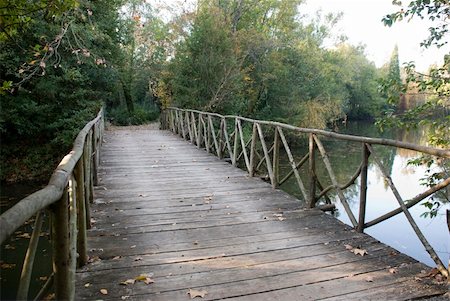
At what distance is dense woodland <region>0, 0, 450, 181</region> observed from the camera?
5578 mm

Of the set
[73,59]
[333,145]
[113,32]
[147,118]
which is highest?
[113,32]

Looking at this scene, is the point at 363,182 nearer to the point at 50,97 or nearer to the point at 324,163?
the point at 324,163

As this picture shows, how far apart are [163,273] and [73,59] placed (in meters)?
11.6

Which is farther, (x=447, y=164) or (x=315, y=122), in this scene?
(x=315, y=122)

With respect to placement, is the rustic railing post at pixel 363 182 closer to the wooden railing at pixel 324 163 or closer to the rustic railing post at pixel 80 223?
the wooden railing at pixel 324 163

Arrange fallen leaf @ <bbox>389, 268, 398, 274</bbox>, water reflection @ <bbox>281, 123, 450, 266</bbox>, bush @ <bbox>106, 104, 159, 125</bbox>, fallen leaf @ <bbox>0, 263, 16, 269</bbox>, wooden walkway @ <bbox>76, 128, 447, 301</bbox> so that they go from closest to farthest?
wooden walkway @ <bbox>76, 128, 447, 301</bbox> → fallen leaf @ <bbox>389, 268, 398, 274</bbox> → fallen leaf @ <bbox>0, 263, 16, 269</bbox> → water reflection @ <bbox>281, 123, 450, 266</bbox> → bush @ <bbox>106, 104, 159, 125</bbox>

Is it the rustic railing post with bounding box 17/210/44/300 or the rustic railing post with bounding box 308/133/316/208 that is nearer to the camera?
the rustic railing post with bounding box 17/210/44/300

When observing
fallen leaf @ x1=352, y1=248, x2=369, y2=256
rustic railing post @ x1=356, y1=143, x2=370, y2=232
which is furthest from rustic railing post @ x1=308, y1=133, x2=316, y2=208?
fallen leaf @ x1=352, y1=248, x2=369, y2=256

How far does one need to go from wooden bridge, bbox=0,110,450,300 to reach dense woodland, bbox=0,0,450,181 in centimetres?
229

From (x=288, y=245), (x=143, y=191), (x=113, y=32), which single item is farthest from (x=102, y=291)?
(x=113, y=32)

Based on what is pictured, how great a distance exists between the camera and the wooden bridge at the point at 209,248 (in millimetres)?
2586

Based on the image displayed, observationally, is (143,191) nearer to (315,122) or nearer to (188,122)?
(188,122)

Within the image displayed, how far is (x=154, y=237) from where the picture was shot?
12.1 ft

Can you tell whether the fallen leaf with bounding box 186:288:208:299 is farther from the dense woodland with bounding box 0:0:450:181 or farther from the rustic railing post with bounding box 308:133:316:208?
the dense woodland with bounding box 0:0:450:181
